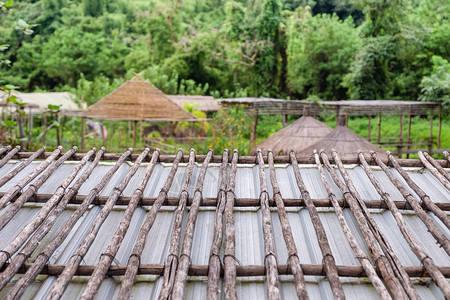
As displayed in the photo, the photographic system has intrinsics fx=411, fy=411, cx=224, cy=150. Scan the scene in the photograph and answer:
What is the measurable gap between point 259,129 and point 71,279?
58.5ft

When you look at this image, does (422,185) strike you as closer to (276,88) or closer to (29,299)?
(29,299)

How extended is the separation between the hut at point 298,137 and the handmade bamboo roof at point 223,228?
603 cm

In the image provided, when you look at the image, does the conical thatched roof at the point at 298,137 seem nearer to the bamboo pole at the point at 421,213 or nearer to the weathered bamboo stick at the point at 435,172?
the weathered bamboo stick at the point at 435,172

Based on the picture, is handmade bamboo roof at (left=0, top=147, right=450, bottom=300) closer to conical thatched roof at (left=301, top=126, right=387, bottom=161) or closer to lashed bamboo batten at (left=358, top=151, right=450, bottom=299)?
lashed bamboo batten at (left=358, top=151, right=450, bottom=299)

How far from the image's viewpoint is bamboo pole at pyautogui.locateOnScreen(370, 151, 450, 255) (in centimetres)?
242

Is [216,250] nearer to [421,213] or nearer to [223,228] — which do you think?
[223,228]

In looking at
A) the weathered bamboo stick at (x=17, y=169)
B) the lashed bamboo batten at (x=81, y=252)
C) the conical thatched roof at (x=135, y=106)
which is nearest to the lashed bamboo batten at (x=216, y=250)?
the lashed bamboo batten at (x=81, y=252)

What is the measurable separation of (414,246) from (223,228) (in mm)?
1124

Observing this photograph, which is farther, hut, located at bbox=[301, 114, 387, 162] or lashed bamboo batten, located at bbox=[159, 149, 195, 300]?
hut, located at bbox=[301, 114, 387, 162]

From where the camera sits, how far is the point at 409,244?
2410mm

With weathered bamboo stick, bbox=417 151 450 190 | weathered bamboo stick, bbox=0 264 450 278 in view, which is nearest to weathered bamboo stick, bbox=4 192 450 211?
weathered bamboo stick, bbox=417 151 450 190

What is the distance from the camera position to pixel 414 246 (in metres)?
2.36

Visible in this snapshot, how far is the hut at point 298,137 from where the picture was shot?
9680 mm

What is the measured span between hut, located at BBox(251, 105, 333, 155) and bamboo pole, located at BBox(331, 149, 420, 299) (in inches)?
251
